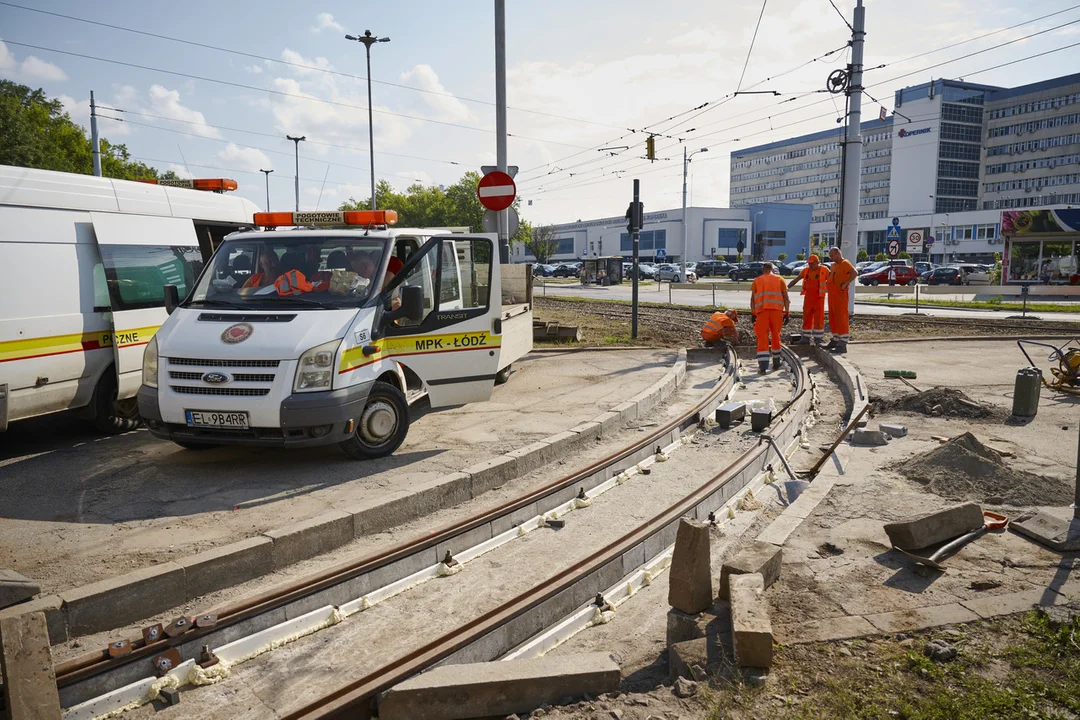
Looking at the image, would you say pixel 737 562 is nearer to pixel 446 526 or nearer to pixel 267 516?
pixel 446 526

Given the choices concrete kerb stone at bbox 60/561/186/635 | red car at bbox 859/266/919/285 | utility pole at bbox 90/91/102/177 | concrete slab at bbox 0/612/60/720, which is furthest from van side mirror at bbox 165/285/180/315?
red car at bbox 859/266/919/285

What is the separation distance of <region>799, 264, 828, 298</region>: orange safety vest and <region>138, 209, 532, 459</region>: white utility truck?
819 cm

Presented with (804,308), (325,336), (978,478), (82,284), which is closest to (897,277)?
(804,308)

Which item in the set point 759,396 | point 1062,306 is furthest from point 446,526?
point 1062,306

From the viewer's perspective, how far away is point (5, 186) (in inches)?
268

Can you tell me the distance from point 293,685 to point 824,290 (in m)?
12.6

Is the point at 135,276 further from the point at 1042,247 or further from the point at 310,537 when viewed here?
the point at 1042,247

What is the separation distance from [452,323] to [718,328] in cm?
887

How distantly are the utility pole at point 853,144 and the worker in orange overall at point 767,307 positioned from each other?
7826mm

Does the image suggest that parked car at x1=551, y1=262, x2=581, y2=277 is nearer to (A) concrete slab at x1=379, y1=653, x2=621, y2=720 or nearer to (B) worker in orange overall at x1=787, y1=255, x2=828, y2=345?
(B) worker in orange overall at x1=787, y1=255, x2=828, y2=345

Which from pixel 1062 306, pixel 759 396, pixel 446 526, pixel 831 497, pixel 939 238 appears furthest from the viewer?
pixel 939 238

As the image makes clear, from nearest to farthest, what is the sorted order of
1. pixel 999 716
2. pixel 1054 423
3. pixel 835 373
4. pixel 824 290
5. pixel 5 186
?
pixel 999 716, pixel 5 186, pixel 1054 423, pixel 835 373, pixel 824 290

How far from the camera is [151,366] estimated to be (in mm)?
6629

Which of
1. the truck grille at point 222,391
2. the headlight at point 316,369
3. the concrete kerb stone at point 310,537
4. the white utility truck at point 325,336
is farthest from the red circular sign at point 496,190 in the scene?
the concrete kerb stone at point 310,537
